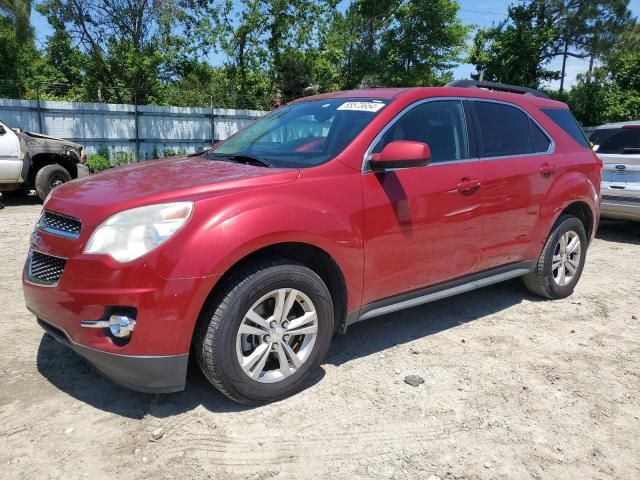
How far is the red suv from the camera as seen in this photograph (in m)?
2.63

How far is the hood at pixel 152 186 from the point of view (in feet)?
8.96

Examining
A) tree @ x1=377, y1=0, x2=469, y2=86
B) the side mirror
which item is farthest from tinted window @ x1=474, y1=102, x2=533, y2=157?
tree @ x1=377, y1=0, x2=469, y2=86

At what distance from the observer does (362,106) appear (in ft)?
12.1

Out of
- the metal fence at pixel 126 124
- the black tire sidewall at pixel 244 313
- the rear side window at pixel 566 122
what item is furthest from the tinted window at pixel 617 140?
the metal fence at pixel 126 124

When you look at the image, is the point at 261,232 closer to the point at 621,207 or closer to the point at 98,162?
the point at 621,207

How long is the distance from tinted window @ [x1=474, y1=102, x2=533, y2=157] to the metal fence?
13.9 m

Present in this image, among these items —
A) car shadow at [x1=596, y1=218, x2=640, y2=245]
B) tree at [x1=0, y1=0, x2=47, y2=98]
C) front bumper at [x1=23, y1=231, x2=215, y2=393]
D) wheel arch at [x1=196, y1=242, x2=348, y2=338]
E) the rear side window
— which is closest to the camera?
front bumper at [x1=23, y1=231, x2=215, y2=393]

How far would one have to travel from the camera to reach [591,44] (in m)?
27.6

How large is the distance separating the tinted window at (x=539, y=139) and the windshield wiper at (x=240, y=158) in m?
2.46

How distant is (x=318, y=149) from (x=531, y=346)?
218 centimetres

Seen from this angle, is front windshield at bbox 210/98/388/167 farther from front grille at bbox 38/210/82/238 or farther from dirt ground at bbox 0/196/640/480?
dirt ground at bbox 0/196/640/480

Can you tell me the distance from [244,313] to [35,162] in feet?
30.6

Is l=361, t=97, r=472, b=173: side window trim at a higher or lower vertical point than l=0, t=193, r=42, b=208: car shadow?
higher

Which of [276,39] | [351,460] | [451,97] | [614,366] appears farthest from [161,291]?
[276,39]
